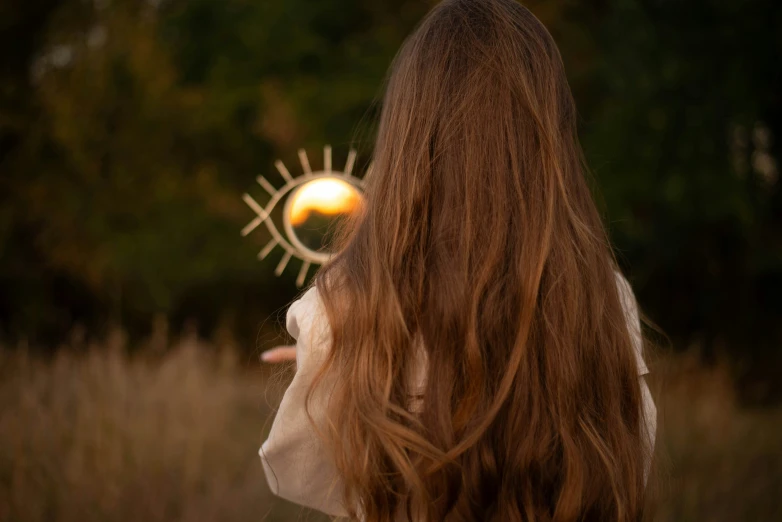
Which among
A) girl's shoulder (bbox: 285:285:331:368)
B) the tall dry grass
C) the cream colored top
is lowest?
the tall dry grass

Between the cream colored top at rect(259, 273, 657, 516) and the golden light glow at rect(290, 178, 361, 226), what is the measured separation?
1.48ft

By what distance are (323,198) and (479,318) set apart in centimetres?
68

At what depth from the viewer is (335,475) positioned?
131 centimetres

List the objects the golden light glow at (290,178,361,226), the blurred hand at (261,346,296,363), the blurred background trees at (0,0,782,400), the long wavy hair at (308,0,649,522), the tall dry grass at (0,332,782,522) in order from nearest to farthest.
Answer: the long wavy hair at (308,0,649,522) → the blurred hand at (261,346,296,363) → the golden light glow at (290,178,361,226) → the tall dry grass at (0,332,782,522) → the blurred background trees at (0,0,782,400)

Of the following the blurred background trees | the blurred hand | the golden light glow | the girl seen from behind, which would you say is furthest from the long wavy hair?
the blurred background trees

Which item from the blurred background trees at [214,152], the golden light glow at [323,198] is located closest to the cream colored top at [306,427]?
the golden light glow at [323,198]

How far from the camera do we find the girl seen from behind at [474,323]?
1142 millimetres

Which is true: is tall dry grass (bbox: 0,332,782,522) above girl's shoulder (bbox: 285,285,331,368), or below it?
below

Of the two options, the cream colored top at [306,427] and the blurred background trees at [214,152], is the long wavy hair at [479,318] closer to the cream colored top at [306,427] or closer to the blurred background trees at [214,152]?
the cream colored top at [306,427]

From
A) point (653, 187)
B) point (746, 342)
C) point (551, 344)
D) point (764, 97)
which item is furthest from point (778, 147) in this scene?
point (551, 344)

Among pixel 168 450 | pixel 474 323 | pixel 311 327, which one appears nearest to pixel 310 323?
pixel 311 327

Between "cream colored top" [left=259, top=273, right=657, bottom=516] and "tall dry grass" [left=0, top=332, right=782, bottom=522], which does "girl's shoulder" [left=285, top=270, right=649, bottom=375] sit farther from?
"tall dry grass" [left=0, top=332, right=782, bottom=522]

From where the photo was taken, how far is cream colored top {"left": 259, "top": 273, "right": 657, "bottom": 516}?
121cm

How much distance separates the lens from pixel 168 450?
3.53 m
